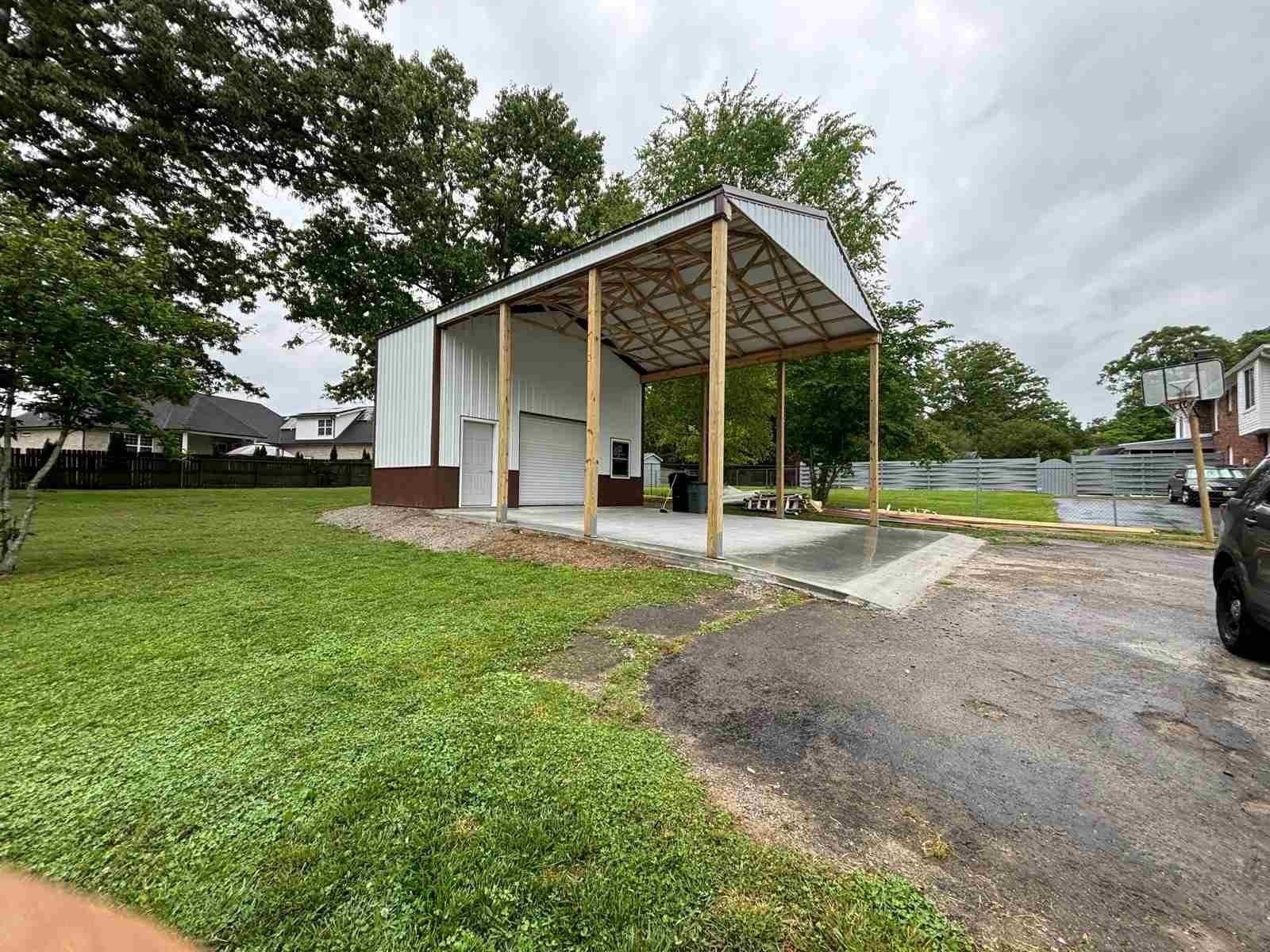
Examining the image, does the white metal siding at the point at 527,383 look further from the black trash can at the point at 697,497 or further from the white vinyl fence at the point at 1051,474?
the white vinyl fence at the point at 1051,474

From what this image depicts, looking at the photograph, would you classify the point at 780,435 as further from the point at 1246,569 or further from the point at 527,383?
the point at 1246,569

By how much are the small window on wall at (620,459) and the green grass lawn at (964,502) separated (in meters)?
7.12

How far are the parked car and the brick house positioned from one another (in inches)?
109

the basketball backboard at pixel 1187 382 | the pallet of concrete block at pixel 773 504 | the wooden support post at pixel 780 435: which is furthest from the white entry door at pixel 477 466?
the basketball backboard at pixel 1187 382

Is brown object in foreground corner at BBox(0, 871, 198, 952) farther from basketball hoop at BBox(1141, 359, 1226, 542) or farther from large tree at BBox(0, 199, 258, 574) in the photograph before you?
basketball hoop at BBox(1141, 359, 1226, 542)

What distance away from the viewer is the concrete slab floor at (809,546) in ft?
17.0

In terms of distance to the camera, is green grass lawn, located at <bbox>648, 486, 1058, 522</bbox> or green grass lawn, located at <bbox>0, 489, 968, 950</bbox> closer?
green grass lawn, located at <bbox>0, 489, 968, 950</bbox>

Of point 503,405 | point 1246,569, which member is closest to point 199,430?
point 503,405

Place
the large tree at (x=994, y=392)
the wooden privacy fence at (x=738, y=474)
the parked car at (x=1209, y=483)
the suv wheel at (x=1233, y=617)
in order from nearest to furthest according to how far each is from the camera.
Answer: the suv wheel at (x=1233, y=617)
the parked car at (x=1209, y=483)
the wooden privacy fence at (x=738, y=474)
the large tree at (x=994, y=392)

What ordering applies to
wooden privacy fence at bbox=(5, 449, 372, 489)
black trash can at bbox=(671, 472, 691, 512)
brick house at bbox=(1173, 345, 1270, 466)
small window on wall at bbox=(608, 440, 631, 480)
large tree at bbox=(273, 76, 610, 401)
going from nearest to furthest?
black trash can at bbox=(671, 472, 691, 512) → small window on wall at bbox=(608, 440, 631, 480) → large tree at bbox=(273, 76, 610, 401) → wooden privacy fence at bbox=(5, 449, 372, 489) → brick house at bbox=(1173, 345, 1270, 466)

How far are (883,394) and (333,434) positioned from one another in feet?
120

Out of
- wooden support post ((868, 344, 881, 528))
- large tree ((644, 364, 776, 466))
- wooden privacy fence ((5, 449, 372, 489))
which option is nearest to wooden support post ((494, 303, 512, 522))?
large tree ((644, 364, 776, 466))

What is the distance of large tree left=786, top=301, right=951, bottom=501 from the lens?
13.2 metres

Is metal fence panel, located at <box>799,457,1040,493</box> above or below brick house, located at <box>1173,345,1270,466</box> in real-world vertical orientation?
below
